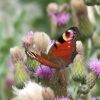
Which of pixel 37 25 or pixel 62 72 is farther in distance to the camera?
pixel 37 25

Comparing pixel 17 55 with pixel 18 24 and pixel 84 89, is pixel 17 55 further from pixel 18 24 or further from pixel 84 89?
pixel 18 24

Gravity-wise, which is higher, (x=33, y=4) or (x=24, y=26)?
(x=33, y=4)


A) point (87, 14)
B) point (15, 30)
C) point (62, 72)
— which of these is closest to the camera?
point (62, 72)

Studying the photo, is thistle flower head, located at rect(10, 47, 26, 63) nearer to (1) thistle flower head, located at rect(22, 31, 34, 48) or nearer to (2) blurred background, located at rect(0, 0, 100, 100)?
(1) thistle flower head, located at rect(22, 31, 34, 48)

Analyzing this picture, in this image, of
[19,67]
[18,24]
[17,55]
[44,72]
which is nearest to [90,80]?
[44,72]

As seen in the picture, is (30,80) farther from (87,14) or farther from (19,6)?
(19,6)

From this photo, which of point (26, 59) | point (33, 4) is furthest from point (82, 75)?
point (33, 4)
